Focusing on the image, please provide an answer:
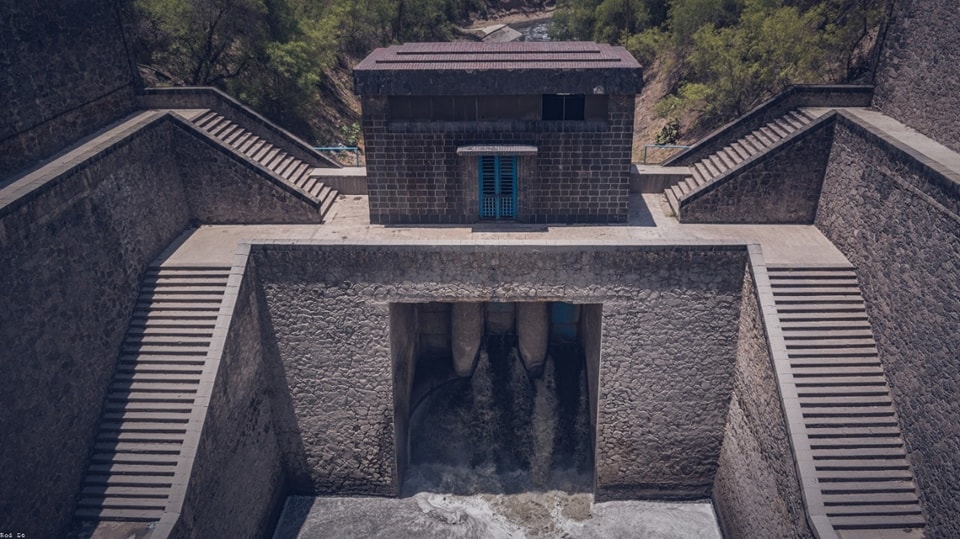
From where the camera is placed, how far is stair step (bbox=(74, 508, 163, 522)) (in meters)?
13.2

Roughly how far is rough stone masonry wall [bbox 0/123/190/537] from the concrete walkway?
1.50m

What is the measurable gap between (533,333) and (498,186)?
4.75m

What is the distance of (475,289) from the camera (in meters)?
16.3

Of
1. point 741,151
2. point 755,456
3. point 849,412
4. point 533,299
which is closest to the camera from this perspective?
point 849,412

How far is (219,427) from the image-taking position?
48.7ft

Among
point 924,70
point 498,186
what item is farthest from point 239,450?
point 924,70

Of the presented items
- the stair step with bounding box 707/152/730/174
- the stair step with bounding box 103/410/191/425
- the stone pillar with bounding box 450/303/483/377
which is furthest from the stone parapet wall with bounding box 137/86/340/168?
the stair step with bounding box 707/152/730/174

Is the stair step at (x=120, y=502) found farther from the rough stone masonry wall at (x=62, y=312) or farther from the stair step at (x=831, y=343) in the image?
the stair step at (x=831, y=343)

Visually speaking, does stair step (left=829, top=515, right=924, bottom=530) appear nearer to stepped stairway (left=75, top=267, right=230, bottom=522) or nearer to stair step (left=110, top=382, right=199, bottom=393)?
stepped stairway (left=75, top=267, right=230, bottom=522)

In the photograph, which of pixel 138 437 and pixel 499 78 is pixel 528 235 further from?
pixel 138 437

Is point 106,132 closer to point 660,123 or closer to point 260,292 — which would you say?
point 260,292

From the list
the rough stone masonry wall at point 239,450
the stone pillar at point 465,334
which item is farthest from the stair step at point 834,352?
the rough stone masonry wall at point 239,450

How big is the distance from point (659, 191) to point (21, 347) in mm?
15824

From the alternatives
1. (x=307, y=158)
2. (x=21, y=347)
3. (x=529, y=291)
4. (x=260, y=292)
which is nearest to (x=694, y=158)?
(x=529, y=291)
